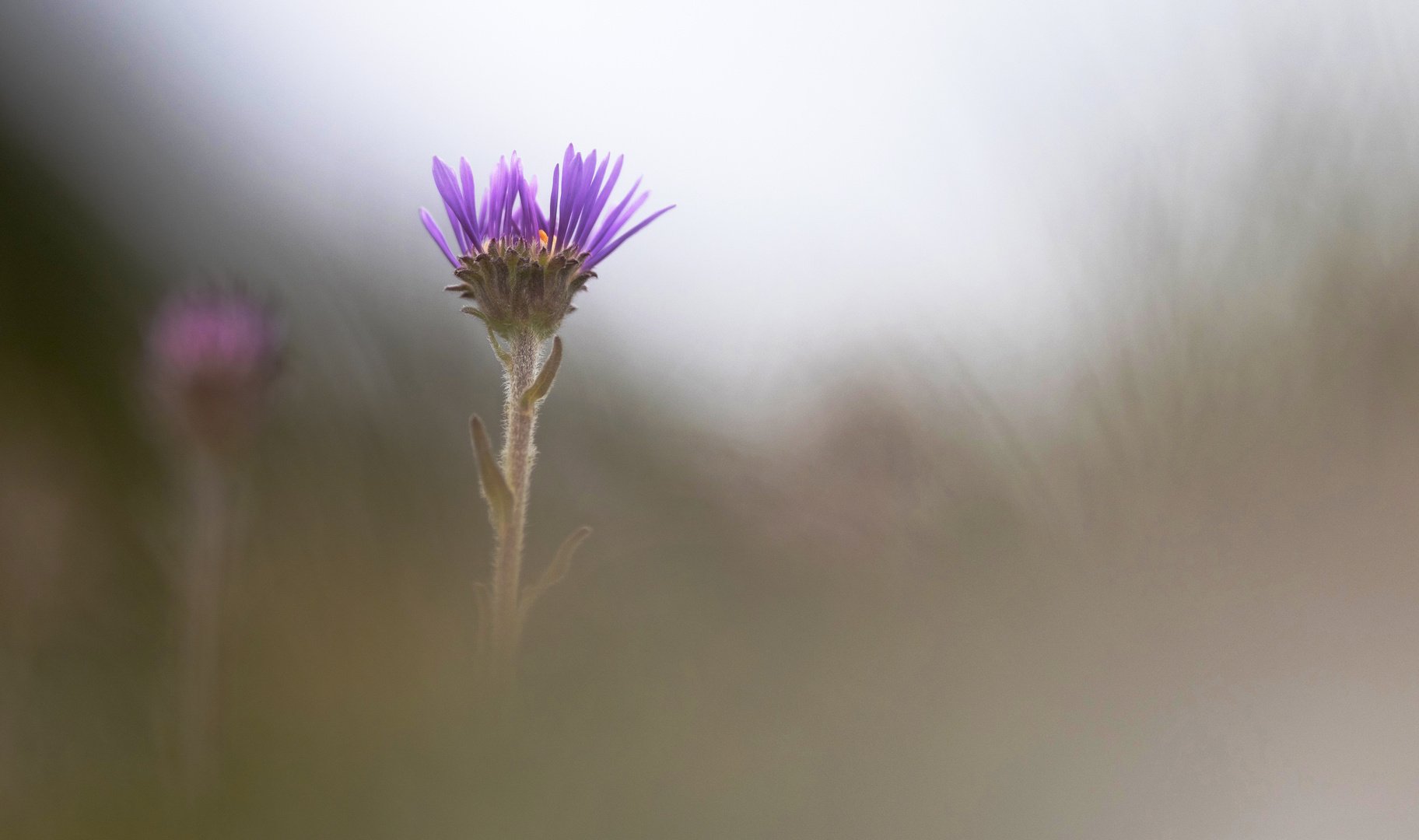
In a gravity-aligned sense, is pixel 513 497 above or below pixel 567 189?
below

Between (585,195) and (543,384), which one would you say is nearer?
(543,384)

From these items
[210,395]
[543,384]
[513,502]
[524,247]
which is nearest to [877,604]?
[513,502]

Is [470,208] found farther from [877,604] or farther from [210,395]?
[877,604]

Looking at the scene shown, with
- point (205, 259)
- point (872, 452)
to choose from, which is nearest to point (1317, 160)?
point (872, 452)

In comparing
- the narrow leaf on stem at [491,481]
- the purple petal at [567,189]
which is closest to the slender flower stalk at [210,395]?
the narrow leaf on stem at [491,481]

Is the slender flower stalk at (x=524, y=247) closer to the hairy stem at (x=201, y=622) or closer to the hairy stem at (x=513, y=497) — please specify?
the hairy stem at (x=513, y=497)

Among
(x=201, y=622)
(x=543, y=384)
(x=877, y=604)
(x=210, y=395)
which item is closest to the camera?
(x=877, y=604)
